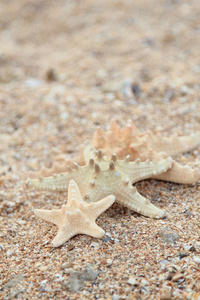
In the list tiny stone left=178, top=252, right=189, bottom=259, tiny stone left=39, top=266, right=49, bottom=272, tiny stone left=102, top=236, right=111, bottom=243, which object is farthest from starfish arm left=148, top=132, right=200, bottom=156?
tiny stone left=39, top=266, right=49, bottom=272

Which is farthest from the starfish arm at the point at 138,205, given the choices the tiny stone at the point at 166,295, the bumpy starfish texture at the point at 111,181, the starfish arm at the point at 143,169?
the tiny stone at the point at 166,295

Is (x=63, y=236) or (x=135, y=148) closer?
(x=63, y=236)

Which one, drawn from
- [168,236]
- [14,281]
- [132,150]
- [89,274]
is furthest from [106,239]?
[132,150]

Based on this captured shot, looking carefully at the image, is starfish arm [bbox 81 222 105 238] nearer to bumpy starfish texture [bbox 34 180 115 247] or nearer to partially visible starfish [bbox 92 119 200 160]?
bumpy starfish texture [bbox 34 180 115 247]

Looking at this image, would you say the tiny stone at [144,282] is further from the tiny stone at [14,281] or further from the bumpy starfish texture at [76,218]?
the tiny stone at [14,281]

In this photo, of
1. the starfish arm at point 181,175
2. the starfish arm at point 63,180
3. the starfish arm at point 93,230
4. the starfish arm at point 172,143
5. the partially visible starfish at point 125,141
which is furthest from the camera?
the starfish arm at point 172,143

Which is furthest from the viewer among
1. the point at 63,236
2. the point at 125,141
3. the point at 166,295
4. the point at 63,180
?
the point at 125,141

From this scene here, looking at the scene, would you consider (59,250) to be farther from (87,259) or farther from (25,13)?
(25,13)

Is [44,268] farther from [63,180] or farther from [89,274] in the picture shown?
[63,180]
